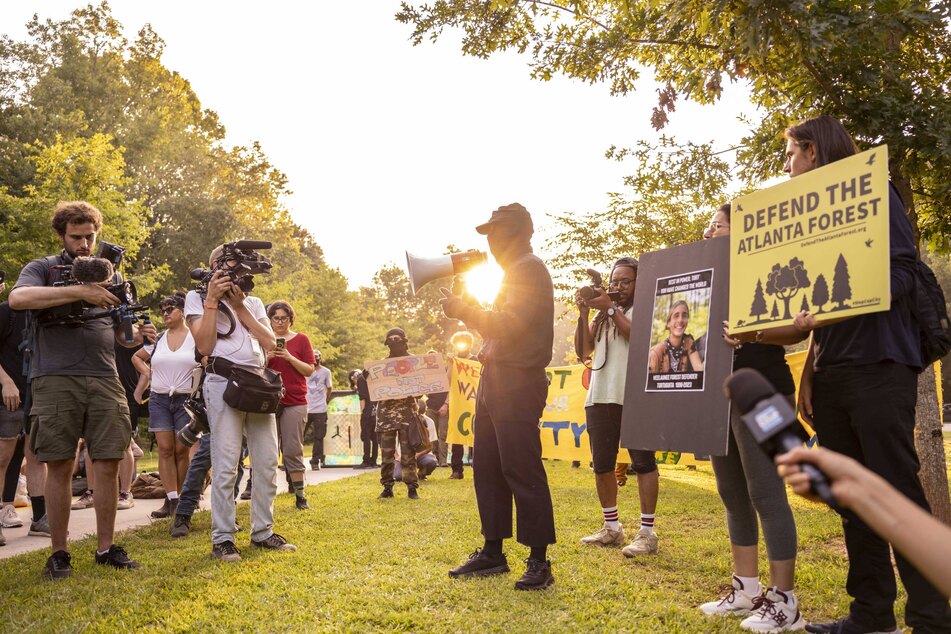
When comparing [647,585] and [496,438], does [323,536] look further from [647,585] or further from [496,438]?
[647,585]

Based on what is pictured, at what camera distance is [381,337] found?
4662 cm

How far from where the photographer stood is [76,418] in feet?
16.5

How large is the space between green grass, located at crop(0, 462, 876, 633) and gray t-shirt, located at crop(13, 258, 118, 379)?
1.44m

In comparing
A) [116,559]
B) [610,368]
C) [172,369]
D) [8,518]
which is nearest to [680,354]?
[610,368]

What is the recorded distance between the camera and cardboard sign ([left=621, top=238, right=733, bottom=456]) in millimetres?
3951

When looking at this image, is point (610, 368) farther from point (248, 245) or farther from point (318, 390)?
point (318, 390)

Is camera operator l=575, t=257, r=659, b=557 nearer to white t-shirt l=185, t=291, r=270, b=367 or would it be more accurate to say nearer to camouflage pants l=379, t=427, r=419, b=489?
white t-shirt l=185, t=291, r=270, b=367

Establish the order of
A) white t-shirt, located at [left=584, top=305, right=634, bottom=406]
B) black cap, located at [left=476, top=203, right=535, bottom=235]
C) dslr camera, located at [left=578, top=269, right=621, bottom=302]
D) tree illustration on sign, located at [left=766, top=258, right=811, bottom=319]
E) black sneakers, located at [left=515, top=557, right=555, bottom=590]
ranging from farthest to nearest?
white t-shirt, located at [left=584, top=305, right=634, bottom=406]
dslr camera, located at [left=578, top=269, right=621, bottom=302]
black cap, located at [left=476, top=203, right=535, bottom=235]
black sneakers, located at [left=515, top=557, right=555, bottom=590]
tree illustration on sign, located at [left=766, top=258, right=811, bottom=319]

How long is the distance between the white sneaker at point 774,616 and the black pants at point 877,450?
33 centimetres

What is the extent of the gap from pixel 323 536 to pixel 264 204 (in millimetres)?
35698

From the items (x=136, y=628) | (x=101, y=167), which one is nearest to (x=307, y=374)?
(x=136, y=628)

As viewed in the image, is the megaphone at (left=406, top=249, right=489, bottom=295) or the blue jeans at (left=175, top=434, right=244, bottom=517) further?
the blue jeans at (left=175, top=434, right=244, bottom=517)

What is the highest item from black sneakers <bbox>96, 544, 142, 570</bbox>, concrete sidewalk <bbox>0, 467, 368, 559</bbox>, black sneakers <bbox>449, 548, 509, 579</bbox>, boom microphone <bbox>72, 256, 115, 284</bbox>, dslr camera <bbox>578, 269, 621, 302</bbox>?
dslr camera <bbox>578, 269, 621, 302</bbox>

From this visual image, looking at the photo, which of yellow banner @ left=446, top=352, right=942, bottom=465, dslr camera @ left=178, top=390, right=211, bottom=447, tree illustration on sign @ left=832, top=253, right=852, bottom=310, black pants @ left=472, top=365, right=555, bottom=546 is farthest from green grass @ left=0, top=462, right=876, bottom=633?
yellow banner @ left=446, top=352, right=942, bottom=465
